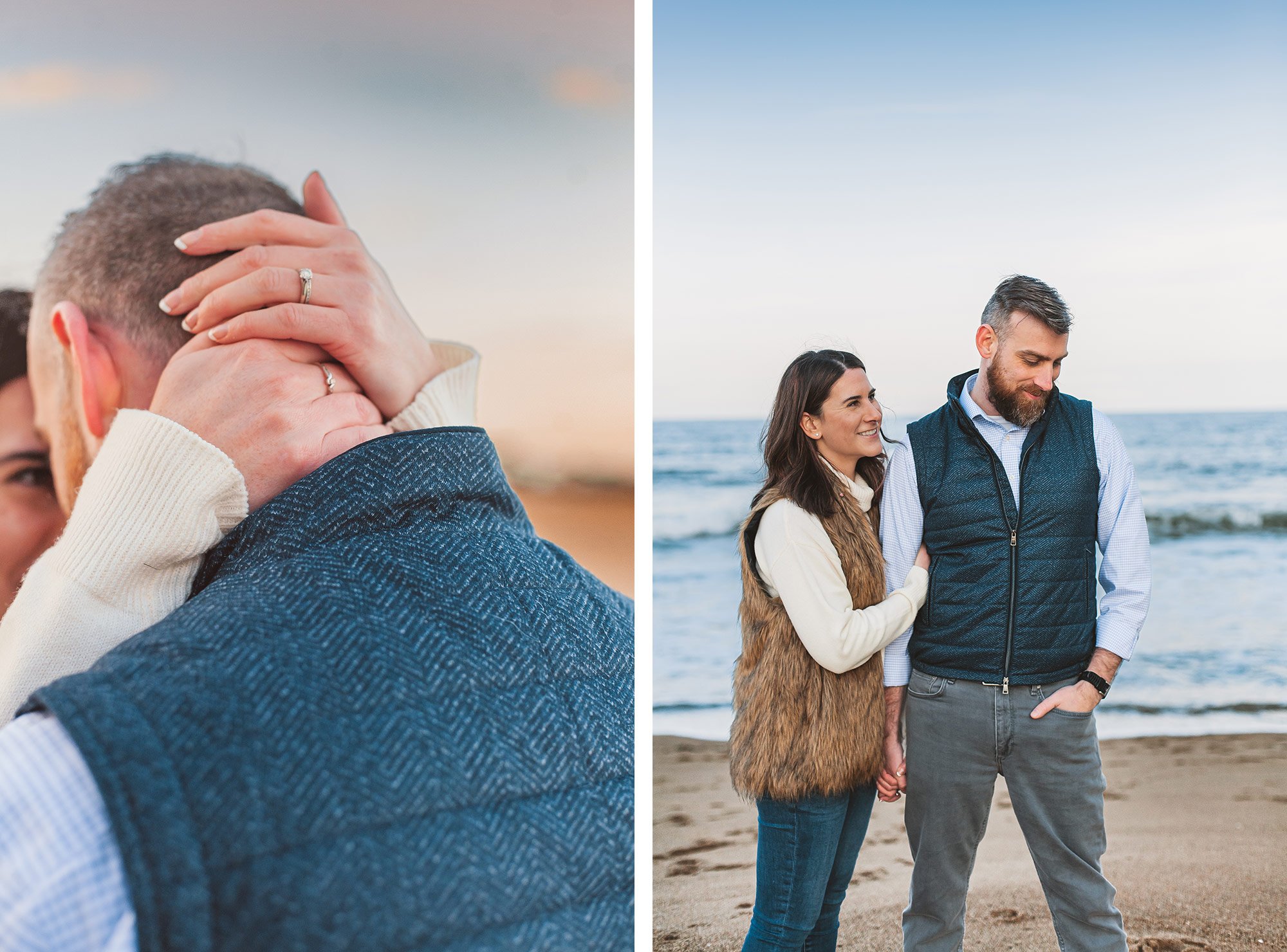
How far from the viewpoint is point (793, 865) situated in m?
1.83

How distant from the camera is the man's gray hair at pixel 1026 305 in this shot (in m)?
1.86

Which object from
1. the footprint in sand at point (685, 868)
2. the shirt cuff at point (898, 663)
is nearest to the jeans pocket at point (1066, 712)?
the shirt cuff at point (898, 663)

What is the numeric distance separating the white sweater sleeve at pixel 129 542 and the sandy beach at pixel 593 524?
99 centimetres

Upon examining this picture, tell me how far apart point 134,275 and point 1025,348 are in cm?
156

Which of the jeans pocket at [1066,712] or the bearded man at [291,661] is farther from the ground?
the bearded man at [291,661]

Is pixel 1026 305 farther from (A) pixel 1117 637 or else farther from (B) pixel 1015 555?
(A) pixel 1117 637

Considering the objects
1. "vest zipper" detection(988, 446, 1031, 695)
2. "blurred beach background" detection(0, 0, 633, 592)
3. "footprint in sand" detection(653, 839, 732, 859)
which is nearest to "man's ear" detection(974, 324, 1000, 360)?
"vest zipper" detection(988, 446, 1031, 695)

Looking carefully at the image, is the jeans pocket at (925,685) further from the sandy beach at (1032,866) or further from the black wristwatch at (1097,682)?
the sandy beach at (1032,866)

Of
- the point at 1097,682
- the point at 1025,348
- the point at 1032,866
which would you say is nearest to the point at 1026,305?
the point at 1025,348

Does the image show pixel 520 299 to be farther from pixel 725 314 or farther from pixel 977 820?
pixel 977 820

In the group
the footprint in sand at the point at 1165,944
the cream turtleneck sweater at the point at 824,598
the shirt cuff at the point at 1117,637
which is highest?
the cream turtleneck sweater at the point at 824,598

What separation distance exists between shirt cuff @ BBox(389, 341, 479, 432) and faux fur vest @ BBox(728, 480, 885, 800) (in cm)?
63

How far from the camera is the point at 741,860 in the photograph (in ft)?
8.39

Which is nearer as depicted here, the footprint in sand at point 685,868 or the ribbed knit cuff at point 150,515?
the ribbed knit cuff at point 150,515
